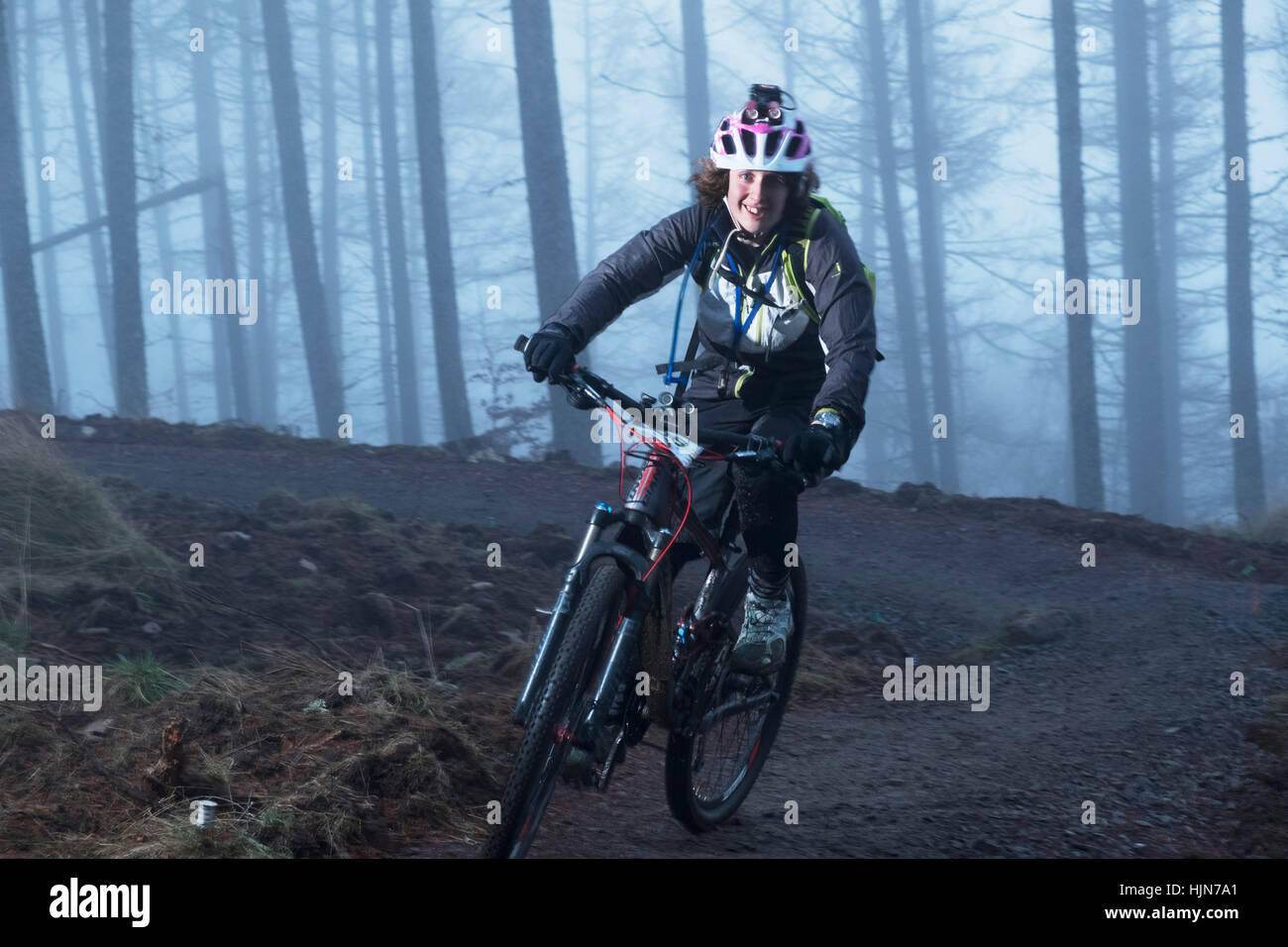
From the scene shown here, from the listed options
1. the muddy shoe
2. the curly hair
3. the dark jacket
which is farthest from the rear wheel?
the curly hair

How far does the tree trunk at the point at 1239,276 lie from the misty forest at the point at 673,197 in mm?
66

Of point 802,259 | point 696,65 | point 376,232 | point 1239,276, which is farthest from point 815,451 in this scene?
point 376,232

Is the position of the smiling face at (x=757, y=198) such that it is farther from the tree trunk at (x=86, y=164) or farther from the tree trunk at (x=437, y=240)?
the tree trunk at (x=86, y=164)

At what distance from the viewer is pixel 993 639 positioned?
8516 mm

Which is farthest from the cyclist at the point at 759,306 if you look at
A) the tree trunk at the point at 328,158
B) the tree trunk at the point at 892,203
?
the tree trunk at the point at 328,158

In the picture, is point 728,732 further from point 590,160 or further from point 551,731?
point 590,160

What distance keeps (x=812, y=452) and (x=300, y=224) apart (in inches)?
807

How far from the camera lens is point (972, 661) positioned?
26.5 ft

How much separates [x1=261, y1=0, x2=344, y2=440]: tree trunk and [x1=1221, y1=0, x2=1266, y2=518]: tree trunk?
1677 centimetres

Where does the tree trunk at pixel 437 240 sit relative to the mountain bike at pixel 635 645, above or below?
above

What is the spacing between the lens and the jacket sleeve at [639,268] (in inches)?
165

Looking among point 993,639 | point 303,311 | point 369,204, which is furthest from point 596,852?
point 369,204
